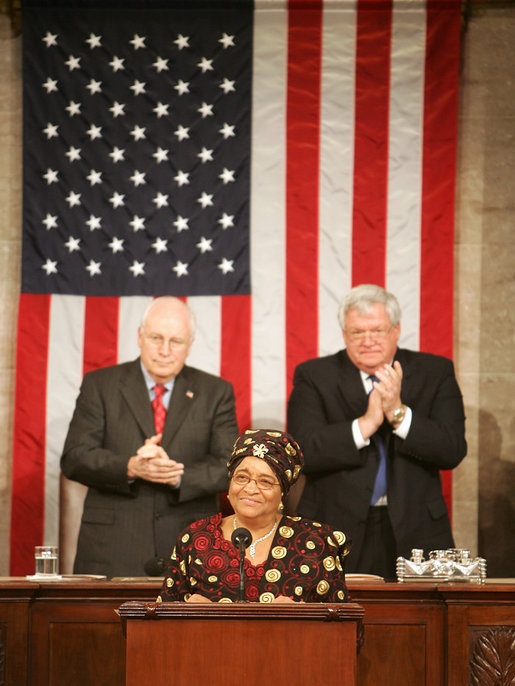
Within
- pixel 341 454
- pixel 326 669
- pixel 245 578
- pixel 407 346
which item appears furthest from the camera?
pixel 407 346

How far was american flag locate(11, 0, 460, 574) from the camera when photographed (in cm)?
749

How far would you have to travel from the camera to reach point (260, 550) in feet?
13.7

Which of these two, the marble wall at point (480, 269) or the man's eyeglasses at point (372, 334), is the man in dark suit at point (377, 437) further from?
the marble wall at point (480, 269)

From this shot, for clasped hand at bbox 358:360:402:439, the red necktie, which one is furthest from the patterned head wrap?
the red necktie

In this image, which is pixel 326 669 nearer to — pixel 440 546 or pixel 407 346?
pixel 440 546

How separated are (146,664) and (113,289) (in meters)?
4.22

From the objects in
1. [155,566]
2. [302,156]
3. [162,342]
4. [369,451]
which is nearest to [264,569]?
[155,566]

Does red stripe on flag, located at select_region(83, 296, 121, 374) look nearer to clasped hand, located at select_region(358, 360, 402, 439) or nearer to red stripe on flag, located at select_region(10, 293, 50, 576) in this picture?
red stripe on flag, located at select_region(10, 293, 50, 576)

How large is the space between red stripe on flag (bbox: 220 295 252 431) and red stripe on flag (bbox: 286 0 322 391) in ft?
0.94

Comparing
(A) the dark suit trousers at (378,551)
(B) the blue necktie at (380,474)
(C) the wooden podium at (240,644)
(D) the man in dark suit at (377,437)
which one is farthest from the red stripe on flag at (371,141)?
(C) the wooden podium at (240,644)

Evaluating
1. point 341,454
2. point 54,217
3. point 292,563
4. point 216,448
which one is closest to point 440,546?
point 341,454

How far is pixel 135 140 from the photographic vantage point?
7.58 metres

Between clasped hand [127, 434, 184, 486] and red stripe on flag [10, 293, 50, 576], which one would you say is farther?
red stripe on flag [10, 293, 50, 576]

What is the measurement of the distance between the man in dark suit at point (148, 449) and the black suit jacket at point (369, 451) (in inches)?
18.6
